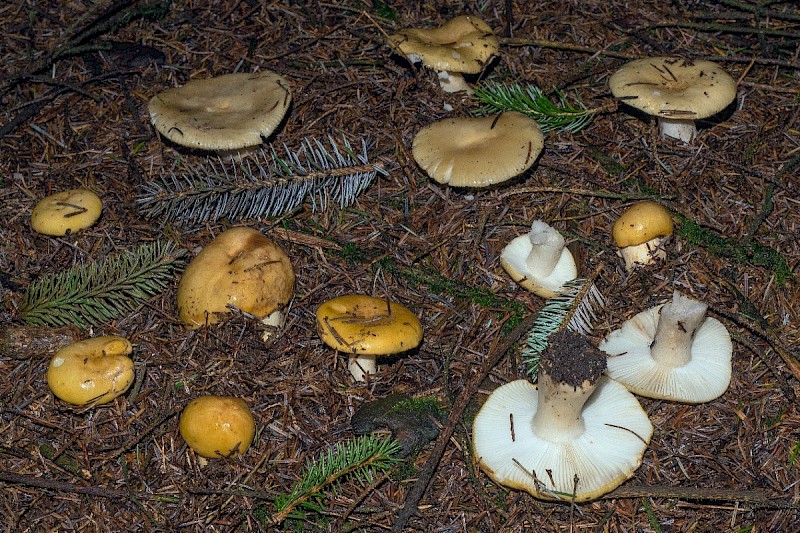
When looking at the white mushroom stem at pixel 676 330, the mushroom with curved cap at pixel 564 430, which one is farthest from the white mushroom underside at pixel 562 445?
the white mushroom stem at pixel 676 330

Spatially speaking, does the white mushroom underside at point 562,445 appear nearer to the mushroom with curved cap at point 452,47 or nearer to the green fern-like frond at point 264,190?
the green fern-like frond at point 264,190

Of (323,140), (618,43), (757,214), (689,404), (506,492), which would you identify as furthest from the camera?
(618,43)

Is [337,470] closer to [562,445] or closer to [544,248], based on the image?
[562,445]

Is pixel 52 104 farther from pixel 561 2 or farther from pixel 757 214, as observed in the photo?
pixel 757 214

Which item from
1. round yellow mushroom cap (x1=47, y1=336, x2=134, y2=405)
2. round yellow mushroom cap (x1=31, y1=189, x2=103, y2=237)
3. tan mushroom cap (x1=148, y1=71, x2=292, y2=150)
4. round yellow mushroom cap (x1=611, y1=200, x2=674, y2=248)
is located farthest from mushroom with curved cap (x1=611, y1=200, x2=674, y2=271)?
round yellow mushroom cap (x1=31, y1=189, x2=103, y2=237)

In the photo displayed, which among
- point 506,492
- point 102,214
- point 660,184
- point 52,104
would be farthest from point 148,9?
point 506,492

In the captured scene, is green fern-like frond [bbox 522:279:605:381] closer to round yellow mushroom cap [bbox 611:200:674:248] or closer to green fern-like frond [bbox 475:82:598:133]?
round yellow mushroom cap [bbox 611:200:674:248]
